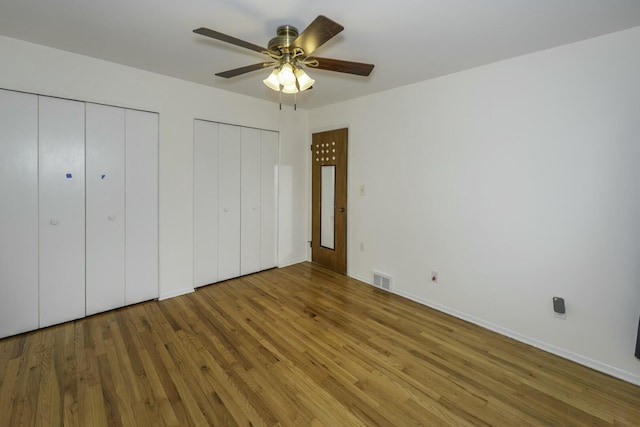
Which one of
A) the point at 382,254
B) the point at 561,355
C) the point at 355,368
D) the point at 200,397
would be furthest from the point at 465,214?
the point at 200,397

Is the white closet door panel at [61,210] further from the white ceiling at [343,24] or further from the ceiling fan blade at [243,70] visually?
the ceiling fan blade at [243,70]

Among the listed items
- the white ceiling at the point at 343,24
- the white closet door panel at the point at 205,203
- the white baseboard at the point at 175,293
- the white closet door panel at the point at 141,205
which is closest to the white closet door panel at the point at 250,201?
the white closet door panel at the point at 205,203

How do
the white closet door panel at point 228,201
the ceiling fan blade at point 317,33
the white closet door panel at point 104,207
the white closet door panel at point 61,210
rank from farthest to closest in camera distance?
1. the white closet door panel at point 228,201
2. the white closet door panel at point 104,207
3. the white closet door panel at point 61,210
4. the ceiling fan blade at point 317,33

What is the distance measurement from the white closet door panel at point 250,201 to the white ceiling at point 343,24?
1262 millimetres

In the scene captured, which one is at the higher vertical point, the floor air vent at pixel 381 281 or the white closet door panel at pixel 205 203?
the white closet door panel at pixel 205 203

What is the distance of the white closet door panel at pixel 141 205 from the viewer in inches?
121

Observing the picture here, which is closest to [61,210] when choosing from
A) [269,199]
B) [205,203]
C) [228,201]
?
[205,203]

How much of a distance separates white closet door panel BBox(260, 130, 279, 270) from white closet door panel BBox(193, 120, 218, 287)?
73 centimetres

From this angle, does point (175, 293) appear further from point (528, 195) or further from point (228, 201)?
point (528, 195)

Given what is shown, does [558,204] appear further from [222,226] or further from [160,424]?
[222,226]

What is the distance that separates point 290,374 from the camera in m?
2.10

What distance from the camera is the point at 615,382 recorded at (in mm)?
2084

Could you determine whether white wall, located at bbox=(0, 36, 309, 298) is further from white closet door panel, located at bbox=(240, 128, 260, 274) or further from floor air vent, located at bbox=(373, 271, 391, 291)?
floor air vent, located at bbox=(373, 271, 391, 291)

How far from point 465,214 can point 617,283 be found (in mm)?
1205
